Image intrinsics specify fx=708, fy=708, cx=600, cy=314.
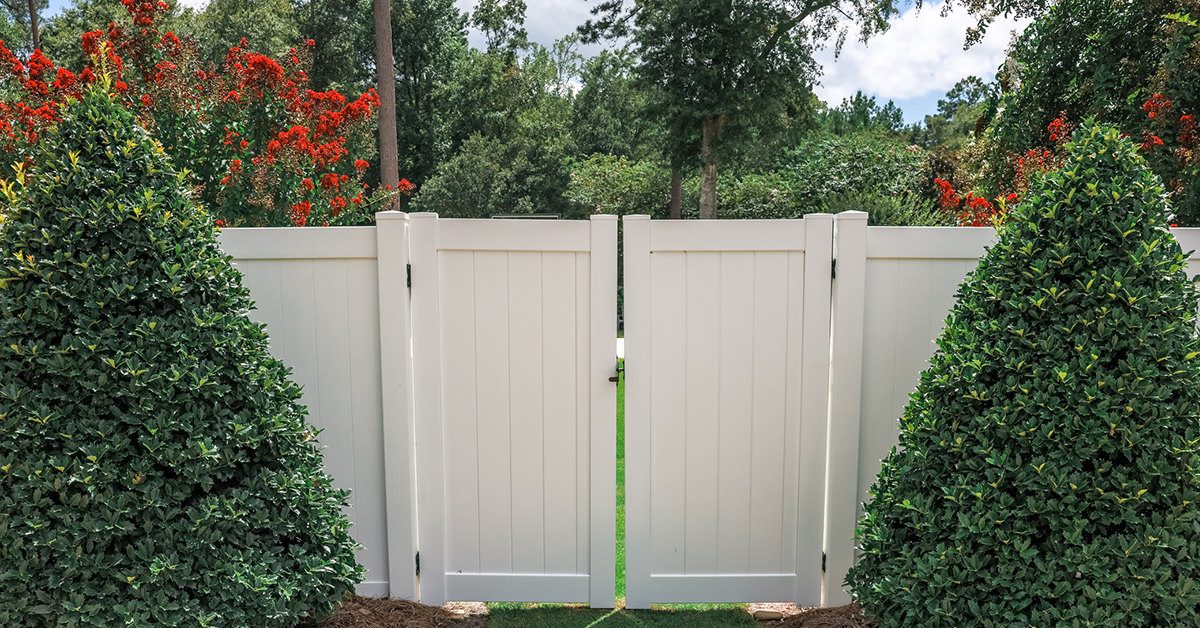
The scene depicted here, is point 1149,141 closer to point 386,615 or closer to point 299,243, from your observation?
point 299,243

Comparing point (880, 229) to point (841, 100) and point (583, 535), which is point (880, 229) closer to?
point (583, 535)

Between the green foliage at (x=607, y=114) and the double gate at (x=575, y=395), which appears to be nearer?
the double gate at (x=575, y=395)

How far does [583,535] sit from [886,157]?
1374 cm

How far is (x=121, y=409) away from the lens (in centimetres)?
212

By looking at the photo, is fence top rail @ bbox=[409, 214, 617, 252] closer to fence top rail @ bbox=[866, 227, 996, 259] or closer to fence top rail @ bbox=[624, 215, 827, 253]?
fence top rail @ bbox=[624, 215, 827, 253]

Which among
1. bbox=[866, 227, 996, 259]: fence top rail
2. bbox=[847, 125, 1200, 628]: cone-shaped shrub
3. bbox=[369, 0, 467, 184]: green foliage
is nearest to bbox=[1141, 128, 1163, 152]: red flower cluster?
bbox=[866, 227, 996, 259]: fence top rail

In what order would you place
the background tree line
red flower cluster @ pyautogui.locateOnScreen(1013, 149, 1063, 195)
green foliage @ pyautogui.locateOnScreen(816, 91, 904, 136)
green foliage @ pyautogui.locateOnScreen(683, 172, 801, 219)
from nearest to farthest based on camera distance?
red flower cluster @ pyautogui.locateOnScreen(1013, 149, 1063, 195)
the background tree line
green foliage @ pyautogui.locateOnScreen(683, 172, 801, 219)
green foliage @ pyautogui.locateOnScreen(816, 91, 904, 136)

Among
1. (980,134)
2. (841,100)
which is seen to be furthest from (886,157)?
(841,100)

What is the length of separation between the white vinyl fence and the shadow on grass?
0.06 metres

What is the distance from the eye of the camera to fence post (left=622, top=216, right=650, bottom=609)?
2672mm

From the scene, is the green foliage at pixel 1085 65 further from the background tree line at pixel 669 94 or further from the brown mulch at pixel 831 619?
the brown mulch at pixel 831 619

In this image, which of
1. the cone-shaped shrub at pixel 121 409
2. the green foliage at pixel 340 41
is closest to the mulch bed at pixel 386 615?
the cone-shaped shrub at pixel 121 409

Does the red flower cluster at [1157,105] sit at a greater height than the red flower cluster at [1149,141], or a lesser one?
greater

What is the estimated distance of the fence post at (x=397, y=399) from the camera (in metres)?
2.67
